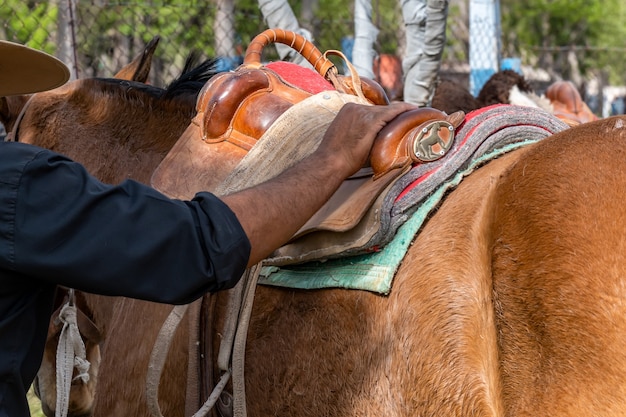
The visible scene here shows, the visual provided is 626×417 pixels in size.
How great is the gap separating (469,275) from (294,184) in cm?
43

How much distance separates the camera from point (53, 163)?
1.47 m

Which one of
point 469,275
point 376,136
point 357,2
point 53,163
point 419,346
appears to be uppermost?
point 53,163

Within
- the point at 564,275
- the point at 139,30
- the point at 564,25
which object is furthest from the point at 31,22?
the point at 564,25

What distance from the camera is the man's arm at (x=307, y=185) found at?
5.24 ft

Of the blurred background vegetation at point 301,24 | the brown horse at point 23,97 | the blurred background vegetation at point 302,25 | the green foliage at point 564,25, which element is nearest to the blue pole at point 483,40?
the blurred background vegetation at point 301,24

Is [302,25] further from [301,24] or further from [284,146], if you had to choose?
[284,146]

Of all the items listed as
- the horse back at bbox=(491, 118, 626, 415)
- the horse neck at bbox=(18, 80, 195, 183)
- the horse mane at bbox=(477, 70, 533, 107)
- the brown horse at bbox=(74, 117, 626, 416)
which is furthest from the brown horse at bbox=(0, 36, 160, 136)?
the horse mane at bbox=(477, 70, 533, 107)

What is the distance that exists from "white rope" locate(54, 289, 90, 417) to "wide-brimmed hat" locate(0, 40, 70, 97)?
770 millimetres

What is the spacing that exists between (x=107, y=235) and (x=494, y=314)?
2.57 ft

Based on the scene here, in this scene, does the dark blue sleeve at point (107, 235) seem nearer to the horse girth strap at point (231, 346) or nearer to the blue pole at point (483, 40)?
the horse girth strap at point (231, 346)

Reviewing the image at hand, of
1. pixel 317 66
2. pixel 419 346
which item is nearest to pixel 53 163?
pixel 419 346

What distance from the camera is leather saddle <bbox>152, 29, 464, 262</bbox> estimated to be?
187cm

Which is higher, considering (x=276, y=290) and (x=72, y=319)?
(x=276, y=290)

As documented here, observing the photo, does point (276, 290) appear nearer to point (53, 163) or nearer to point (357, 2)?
point (53, 163)
